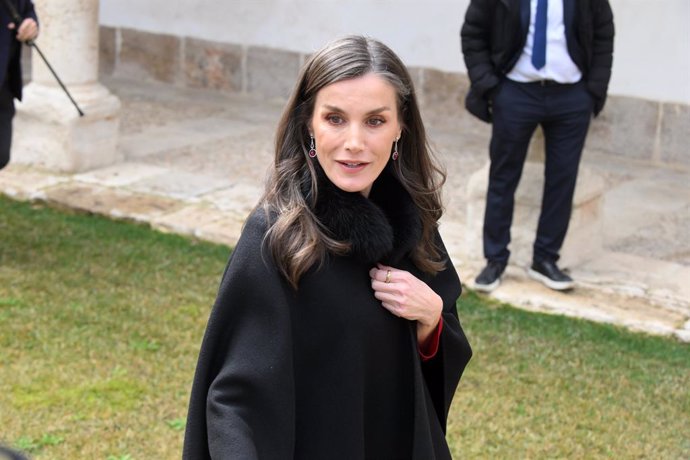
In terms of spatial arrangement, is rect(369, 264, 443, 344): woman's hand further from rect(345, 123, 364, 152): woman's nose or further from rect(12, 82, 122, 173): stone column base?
rect(12, 82, 122, 173): stone column base

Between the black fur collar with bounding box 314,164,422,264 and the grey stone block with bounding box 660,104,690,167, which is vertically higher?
the black fur collar with bounding box 314,164,422,264

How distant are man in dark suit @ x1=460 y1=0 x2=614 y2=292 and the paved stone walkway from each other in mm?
472

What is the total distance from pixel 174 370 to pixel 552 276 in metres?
2.13

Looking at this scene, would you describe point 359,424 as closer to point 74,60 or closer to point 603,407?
point 603,407

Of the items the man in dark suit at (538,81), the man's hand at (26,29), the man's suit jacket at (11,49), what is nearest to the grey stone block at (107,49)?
the man's suit jacket at (11,49)

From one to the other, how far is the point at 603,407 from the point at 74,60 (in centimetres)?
490

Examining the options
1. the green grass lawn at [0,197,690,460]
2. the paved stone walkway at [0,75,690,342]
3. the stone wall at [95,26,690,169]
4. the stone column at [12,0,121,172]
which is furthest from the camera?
the stone wall at [95,26,690,169]

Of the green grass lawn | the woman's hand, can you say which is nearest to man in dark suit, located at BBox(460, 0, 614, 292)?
the green grass lawn

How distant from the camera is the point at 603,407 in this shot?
510 cm

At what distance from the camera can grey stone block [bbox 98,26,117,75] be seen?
11883 mm

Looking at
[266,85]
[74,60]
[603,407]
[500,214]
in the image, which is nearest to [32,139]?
[74,60]

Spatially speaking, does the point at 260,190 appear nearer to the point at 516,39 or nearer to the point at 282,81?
the point at 516,39

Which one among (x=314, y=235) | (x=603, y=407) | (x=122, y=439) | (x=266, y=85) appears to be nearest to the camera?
(x=314, y=235)

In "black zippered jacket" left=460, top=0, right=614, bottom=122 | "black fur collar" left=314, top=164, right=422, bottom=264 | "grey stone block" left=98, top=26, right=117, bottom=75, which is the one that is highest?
"black fur collar" left=314, top=164, right=422, bottom=264
